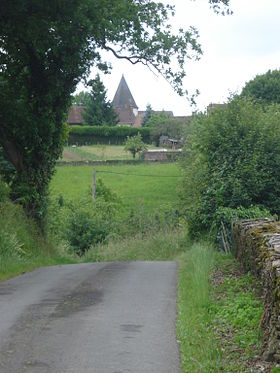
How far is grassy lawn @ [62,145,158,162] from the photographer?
82125 millimetres

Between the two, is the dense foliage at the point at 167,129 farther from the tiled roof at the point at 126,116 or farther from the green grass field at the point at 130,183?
the tiled roof at the point at 126,116

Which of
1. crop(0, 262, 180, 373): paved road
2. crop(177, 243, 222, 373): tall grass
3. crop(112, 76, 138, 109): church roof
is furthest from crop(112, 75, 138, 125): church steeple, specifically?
crop(177, 243, 222, 373): tall grass

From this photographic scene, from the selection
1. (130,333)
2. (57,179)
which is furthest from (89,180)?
(130,333)

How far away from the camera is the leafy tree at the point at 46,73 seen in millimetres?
22988

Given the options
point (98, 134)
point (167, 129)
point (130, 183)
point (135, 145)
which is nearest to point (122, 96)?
point (167, 129)

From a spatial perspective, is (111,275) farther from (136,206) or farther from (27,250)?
(136,206)

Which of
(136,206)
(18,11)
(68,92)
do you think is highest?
(18,11)

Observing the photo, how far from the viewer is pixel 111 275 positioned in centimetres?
1773

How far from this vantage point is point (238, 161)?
27953 mm

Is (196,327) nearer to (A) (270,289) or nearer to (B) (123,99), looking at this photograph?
(A) (270,289)

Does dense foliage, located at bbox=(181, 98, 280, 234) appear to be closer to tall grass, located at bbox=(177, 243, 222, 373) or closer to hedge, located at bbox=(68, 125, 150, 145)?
tall grass, located at bbox=(177, 243, 222, 373)

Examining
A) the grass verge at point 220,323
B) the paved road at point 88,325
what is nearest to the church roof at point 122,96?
the paved road at point 88,325

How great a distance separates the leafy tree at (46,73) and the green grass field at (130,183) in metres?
32.7

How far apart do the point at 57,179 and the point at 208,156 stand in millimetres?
42926
